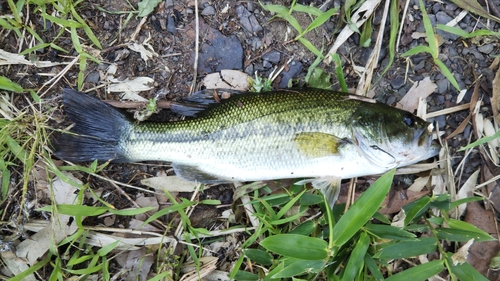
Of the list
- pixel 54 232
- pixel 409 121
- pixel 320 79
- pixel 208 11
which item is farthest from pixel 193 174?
pixel 409 121

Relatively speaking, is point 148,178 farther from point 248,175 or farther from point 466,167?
point 466,167

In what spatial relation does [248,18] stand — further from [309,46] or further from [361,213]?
[361,213]

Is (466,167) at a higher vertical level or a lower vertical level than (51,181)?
higher

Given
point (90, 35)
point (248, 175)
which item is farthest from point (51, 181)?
point (248, 175)

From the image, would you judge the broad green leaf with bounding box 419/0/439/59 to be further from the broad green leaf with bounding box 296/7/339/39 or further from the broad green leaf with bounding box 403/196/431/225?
the broad green leaf with bounding box 403/196/431/225

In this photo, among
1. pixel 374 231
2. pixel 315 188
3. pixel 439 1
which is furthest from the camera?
pixel 439 1

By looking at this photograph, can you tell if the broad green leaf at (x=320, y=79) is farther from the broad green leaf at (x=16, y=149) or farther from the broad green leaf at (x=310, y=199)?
the broad green leaf at (x=16, y=149)

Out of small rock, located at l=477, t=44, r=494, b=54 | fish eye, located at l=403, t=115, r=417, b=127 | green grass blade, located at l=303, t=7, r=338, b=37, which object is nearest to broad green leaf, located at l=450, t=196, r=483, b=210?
fish eye, located at l=403, t=115, r=417, b=127
